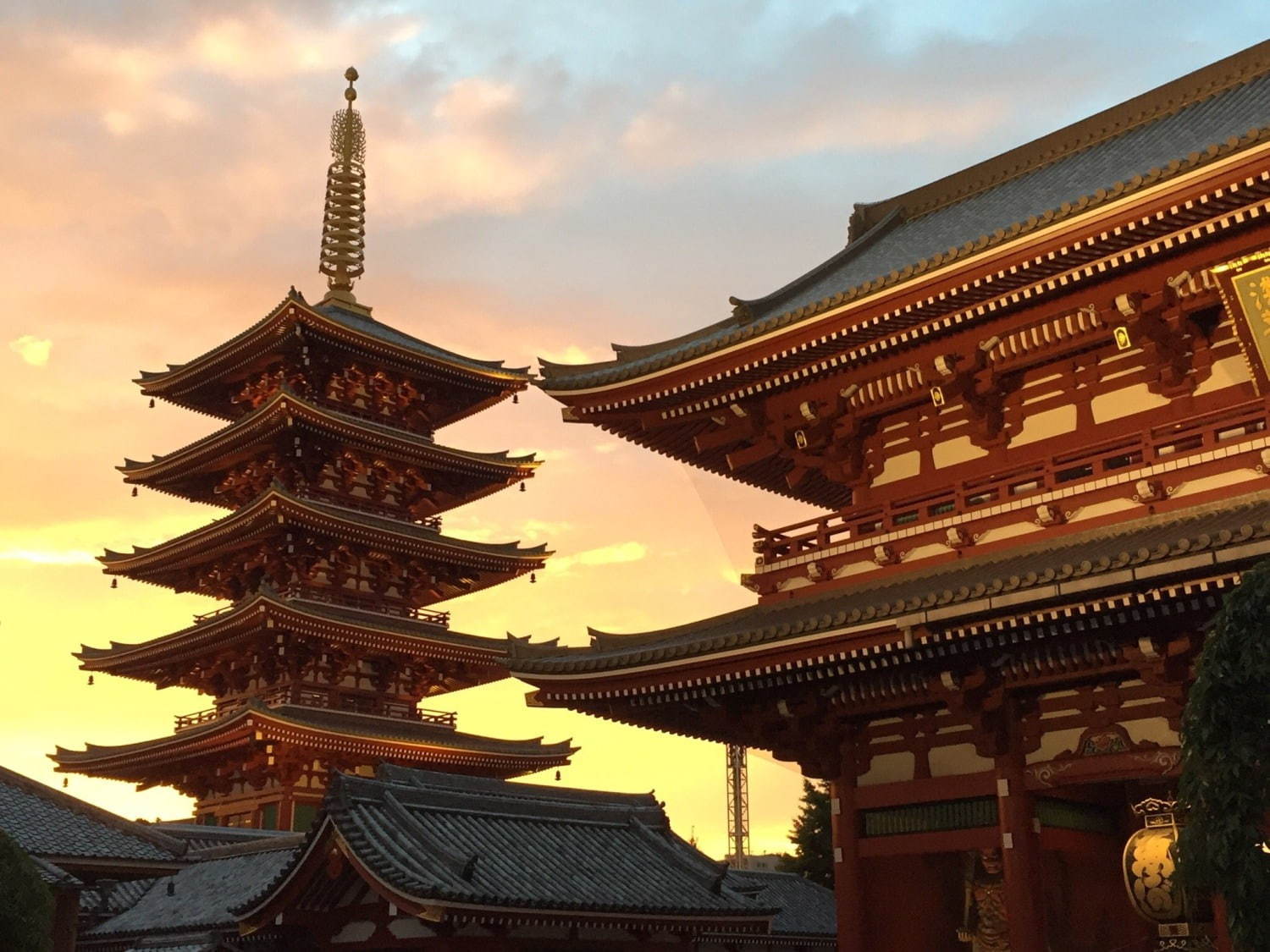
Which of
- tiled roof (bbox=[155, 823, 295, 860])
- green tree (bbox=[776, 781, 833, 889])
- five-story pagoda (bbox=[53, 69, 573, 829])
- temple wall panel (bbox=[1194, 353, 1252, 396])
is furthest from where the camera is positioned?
green tree (bbox=[776, 781, 833, 889])

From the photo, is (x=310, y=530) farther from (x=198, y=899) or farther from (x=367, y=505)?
(x=198, y=899)

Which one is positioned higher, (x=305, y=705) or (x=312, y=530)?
(x=312, y=530)

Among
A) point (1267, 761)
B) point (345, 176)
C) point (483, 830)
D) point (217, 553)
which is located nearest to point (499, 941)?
point (483, 830)

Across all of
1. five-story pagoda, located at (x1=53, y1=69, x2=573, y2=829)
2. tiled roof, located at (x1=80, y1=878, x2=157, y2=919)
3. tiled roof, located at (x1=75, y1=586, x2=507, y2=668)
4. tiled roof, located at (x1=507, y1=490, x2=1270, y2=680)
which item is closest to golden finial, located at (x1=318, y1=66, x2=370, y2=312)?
five-story pagoda, located at (x1=53, y1=69, x2=573, y2=829)

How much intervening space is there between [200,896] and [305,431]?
16.0 metres

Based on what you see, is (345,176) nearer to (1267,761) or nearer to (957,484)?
(957,484)

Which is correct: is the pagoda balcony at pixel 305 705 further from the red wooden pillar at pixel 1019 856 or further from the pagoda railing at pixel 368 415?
the red wooden pillar at pixel 1019 856

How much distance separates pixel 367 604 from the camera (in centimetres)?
4291

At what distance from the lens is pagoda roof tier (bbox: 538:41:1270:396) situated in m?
→ 17.0

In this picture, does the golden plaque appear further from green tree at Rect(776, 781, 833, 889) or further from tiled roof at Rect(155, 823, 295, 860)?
green tree at Rect(776, 781, 833, 889)

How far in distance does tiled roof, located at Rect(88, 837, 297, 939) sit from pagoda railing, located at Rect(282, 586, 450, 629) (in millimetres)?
10925

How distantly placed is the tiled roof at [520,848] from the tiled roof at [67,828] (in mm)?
1860

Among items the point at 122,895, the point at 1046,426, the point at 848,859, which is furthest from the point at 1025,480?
the point at 122,895

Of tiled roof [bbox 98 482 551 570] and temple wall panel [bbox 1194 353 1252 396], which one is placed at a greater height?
tiled roof [bbox 98 482 551 570]
